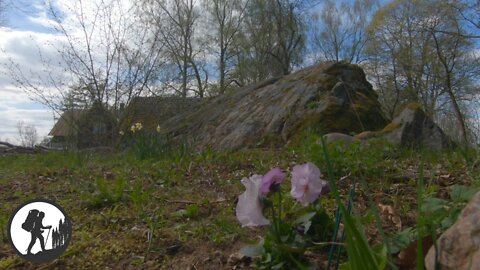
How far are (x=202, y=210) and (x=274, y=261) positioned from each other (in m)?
0.99

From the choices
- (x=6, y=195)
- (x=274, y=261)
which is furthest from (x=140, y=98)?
(x=274, y=261)

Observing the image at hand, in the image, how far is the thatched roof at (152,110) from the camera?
9.41 meters

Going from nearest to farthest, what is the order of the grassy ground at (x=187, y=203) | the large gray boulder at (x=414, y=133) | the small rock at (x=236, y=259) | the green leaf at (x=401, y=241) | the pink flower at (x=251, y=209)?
the pink flower at (x=251, y=209) < the green leaf at (x=401, y=241) < the small rock at (x=236, y=259) < the grassy ground at (x=187, y=203) < the large gray boulder at (x=414, y=133)

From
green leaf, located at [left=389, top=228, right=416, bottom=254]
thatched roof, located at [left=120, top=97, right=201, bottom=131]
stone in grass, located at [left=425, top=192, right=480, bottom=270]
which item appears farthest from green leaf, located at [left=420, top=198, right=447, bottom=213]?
thatched roof, located at [left=120, top=97, right=201, bottom=131]

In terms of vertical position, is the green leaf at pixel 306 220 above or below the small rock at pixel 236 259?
above

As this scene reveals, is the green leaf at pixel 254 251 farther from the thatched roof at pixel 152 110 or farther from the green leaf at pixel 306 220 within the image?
the thatched roof at pixel 152 110

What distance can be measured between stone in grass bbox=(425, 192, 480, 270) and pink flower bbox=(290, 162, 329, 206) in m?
0.35

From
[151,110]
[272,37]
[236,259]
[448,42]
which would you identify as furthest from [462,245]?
[272,37]

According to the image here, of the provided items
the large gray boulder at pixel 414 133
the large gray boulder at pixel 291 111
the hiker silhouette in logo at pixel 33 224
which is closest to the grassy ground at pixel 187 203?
the hiker silhouette in logo at pixel 33 224

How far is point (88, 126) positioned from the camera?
9.60 m

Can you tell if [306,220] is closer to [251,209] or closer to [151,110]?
[251,209]

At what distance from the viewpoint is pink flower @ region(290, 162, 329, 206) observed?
1.27 metres

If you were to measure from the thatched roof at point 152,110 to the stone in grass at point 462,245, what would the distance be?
28.1 feet

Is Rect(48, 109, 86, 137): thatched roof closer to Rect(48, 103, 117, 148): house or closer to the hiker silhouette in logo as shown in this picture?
Rect(48, 103, 117, 148): house
